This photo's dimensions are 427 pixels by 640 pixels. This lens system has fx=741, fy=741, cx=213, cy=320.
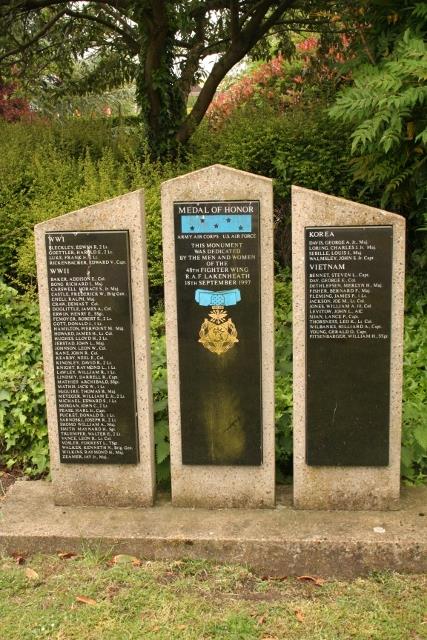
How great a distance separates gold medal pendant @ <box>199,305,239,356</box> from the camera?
4012 millimetres

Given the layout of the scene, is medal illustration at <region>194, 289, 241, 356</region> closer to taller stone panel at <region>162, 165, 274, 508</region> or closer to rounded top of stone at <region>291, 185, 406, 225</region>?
taller stone panel at <region>162, 165, 274, 508</region>

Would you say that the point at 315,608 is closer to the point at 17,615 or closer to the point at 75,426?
the point at 17,615

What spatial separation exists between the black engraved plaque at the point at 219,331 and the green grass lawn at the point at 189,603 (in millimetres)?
692

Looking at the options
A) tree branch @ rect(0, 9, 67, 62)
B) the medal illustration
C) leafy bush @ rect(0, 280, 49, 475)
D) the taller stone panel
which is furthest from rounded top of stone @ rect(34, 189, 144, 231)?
tree branch @ rect(0, 9, 67, 62)

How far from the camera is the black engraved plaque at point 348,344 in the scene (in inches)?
153

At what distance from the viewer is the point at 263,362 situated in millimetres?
4043

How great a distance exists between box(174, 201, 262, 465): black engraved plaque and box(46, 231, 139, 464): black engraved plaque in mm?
312

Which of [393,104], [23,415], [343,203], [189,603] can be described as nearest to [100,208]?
[343,203]

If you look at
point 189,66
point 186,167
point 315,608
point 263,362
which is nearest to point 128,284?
point 263,362

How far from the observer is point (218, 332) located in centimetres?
403

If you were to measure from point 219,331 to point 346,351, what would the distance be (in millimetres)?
693

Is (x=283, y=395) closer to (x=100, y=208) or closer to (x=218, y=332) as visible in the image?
(x=218, y=332)

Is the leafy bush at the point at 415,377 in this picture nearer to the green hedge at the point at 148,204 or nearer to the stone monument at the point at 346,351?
the green hedge at the point at 148,204

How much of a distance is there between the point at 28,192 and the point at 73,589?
217 inches
